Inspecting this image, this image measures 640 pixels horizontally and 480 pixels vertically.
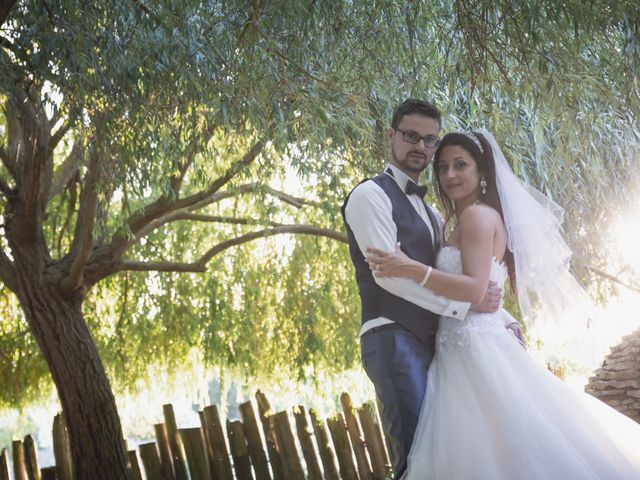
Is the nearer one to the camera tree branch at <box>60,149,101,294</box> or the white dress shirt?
the white dress shirt

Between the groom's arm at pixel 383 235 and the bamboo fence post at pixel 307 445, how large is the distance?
13.2 ft

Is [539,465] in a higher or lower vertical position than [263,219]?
lower

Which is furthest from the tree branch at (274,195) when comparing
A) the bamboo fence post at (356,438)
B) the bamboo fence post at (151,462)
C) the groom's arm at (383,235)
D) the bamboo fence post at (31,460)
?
the groom's arm at (383,235)

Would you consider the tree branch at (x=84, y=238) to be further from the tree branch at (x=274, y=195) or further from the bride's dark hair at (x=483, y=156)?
the bride's dark hair at (x=483, y=156)

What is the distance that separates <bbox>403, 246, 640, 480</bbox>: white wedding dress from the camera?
2645 mm

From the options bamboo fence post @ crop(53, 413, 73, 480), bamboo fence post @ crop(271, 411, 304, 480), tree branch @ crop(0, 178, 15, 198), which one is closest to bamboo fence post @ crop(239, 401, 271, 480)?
bamboo fence post @ crop(271, 411, 304, 480)

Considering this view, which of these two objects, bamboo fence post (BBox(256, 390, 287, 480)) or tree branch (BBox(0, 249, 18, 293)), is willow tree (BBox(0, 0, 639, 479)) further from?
bamboo fence post (BBox(256, 390, 287, 480))

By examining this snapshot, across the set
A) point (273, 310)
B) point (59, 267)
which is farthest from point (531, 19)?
point (273, 310)

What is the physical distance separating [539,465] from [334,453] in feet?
14.6

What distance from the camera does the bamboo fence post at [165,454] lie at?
6.83 meters

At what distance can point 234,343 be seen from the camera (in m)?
7.97

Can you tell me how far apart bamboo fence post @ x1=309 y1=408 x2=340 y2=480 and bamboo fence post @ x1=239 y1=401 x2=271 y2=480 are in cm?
43

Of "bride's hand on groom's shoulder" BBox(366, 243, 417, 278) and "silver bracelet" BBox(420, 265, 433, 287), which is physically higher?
"bride's hand on groom's shoulder" BBox(366, 243, 417, 278)

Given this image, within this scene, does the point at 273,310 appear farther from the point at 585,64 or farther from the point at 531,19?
the point at 531,19
